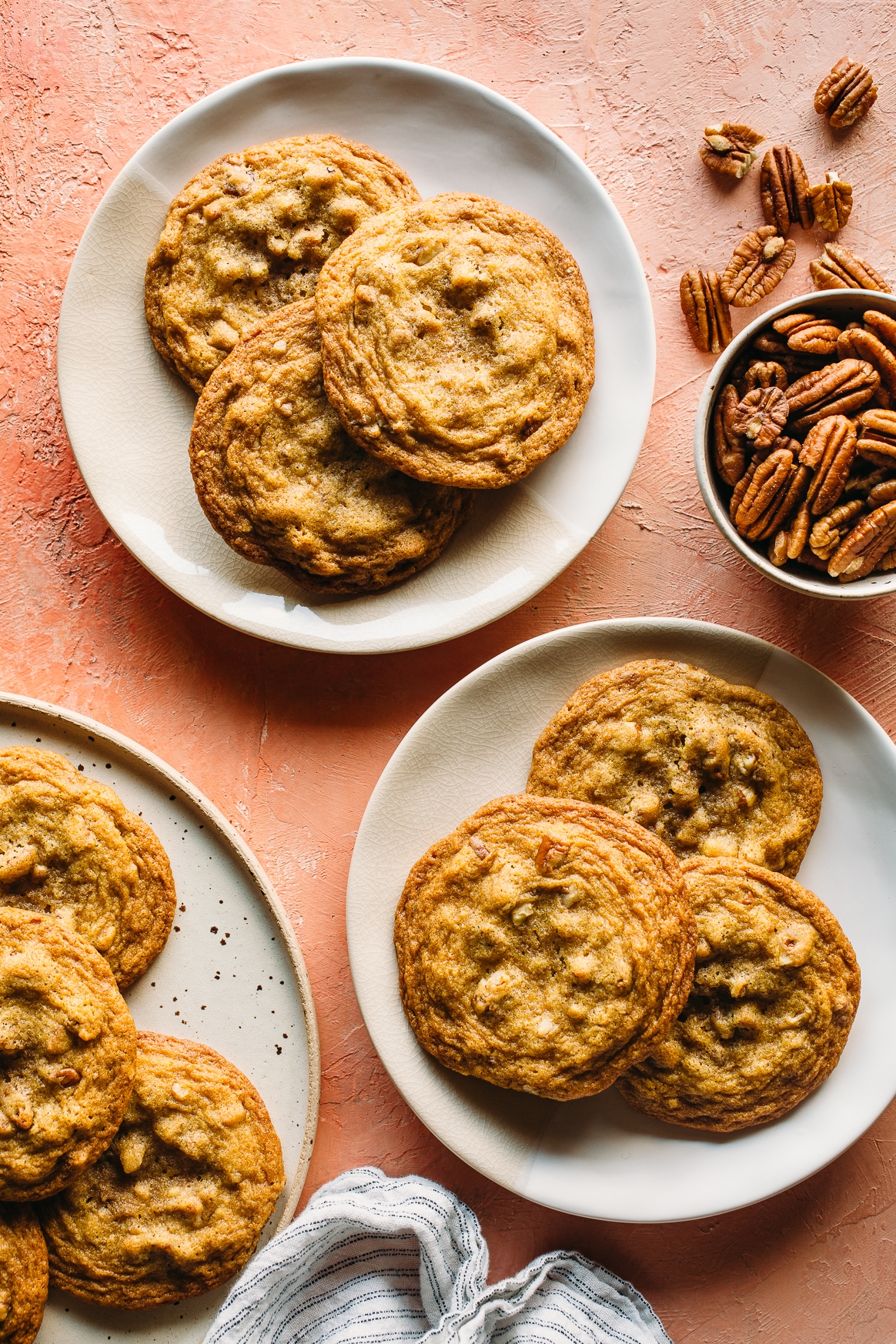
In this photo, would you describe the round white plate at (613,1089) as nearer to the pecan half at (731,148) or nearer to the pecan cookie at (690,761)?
the pecan cookie at (690,761)

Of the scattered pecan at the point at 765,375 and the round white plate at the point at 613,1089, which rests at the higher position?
the scattered pecan at the point at 765,375

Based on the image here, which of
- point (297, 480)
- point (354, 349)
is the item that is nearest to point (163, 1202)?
point (297, 480)

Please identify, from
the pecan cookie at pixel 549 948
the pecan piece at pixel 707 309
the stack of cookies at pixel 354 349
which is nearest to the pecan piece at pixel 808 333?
the pecan piece at pixel 707 309

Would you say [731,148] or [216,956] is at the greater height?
[731,148]


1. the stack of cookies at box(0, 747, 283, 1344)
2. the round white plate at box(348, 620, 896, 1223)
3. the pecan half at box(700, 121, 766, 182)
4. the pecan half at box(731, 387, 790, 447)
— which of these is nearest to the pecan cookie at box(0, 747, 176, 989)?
the stack of cookies at box(0, 747, 283, 1344)

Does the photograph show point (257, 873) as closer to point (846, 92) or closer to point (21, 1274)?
point (21, 1274)

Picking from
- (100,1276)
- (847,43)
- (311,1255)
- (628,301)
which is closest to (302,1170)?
(311,1255)

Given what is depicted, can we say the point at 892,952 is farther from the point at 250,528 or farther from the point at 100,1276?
the point at 100,1276
